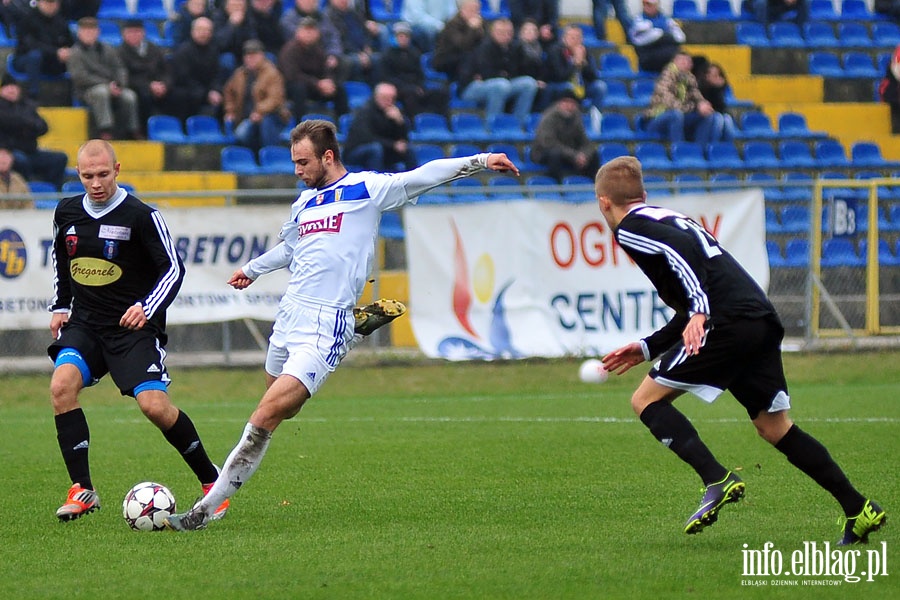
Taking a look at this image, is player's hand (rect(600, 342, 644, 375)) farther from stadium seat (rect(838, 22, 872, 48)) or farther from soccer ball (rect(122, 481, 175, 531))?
stadium seat (rect(838, 22, 872, 48))

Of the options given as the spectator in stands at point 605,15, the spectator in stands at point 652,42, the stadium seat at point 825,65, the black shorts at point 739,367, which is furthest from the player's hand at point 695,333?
the stadium seat at point 825,65

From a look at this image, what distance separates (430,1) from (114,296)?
46.2 ft

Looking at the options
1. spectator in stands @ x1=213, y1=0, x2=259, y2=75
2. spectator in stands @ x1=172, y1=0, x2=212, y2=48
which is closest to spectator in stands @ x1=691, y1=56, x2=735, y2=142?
spectator in stands @ x1=213, y1=0, x2=259, y2=75

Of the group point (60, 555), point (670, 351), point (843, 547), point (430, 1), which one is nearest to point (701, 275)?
point (670, 351)

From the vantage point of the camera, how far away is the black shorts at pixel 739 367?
239 inches

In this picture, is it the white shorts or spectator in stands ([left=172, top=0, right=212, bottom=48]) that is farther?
spectator in stands ([left=172, top=0, right=212, bottom=48])

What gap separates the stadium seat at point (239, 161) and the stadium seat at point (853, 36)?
10892 mm

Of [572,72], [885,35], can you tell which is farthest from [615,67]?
[885,35]

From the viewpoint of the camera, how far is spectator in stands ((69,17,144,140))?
1792 cm

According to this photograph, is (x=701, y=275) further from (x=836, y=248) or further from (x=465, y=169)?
(x=836, y=248)

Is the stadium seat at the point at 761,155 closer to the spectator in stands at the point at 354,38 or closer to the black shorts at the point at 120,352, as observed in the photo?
the spectator in stands at the point at 354,38

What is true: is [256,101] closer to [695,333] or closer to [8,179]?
[8,179]

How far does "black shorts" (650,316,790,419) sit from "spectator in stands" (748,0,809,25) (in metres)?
18.7

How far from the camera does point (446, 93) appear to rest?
1994 cm
